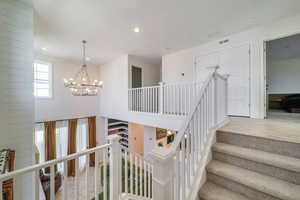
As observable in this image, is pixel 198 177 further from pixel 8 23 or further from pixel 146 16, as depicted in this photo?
pixel 8 23

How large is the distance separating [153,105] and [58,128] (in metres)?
4.50

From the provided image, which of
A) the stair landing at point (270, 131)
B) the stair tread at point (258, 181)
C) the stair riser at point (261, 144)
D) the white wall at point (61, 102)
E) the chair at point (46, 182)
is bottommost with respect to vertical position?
the chair at point (46, 182)

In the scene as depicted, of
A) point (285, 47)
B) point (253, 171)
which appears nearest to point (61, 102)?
point (253, 171)

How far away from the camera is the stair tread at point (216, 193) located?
4.78 feet

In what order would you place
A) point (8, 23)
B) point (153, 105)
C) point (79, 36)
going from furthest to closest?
point (153, 105)
point (79, 36)
point (8, 23)

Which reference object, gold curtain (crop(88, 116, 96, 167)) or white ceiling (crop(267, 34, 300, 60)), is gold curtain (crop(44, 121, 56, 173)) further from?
white ceiling (crop(267, 34, 300, 60))

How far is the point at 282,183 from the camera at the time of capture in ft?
4.50

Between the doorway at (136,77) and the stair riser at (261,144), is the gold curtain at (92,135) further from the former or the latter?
the stair riser at (261,144)

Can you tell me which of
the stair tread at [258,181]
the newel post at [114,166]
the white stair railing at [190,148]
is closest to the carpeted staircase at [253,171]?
the stair tread at [258,181]

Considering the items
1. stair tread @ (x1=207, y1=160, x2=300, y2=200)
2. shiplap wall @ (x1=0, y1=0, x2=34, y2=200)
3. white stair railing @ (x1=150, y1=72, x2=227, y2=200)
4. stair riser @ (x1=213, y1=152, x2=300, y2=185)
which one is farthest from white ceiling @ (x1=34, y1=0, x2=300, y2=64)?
stair tread @ (x1=207, y1=160, x2=300, y2=200)

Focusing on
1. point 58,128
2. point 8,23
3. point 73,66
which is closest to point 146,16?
point 8,23

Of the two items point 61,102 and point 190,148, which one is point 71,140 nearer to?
point 61,102

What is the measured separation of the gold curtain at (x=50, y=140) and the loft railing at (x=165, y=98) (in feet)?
10.9

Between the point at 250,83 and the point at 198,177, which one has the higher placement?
the point at 250,83
